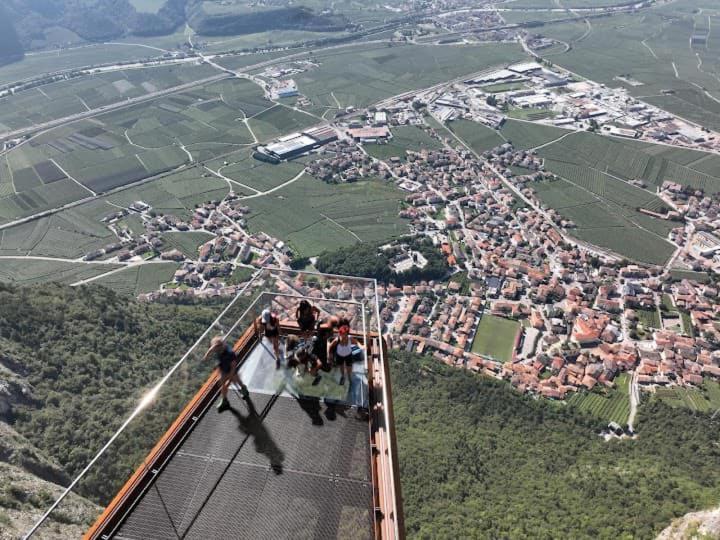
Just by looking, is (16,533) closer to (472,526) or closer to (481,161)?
(472,526)

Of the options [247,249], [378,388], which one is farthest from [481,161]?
[378,388]

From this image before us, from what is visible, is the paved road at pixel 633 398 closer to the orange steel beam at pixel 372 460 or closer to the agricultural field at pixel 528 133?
the orange steel beam at pixel 372 460

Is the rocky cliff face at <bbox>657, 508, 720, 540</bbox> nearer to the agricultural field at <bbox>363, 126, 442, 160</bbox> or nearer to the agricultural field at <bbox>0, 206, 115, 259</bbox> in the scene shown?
the agricultural field at <bbox>0, 206, 115, 259</bbox>

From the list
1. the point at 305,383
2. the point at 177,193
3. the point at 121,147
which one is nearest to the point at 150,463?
the point at 305,383

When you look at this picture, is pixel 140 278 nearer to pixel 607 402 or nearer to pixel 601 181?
pixel 607 402

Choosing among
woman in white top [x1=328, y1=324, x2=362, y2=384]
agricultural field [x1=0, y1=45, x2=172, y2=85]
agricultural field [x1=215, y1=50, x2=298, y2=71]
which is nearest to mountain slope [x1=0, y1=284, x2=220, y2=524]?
woman in white top [x1=328, y1=324, x2=362, y2=384]

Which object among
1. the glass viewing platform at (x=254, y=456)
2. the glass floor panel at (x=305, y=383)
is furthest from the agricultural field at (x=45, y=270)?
the glass viewing platform at (x=254, y=456)
